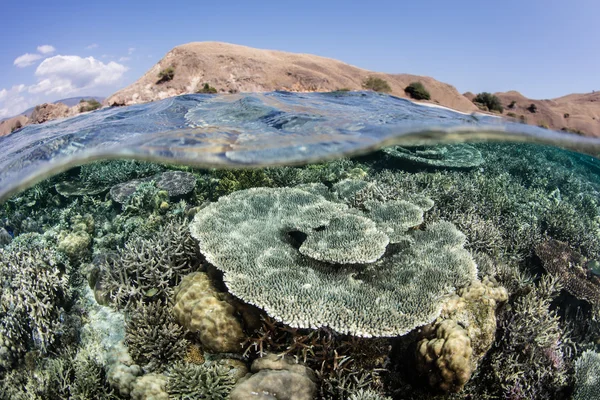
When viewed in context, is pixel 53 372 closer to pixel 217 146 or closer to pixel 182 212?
pixel 182 212

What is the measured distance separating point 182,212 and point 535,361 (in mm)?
7435

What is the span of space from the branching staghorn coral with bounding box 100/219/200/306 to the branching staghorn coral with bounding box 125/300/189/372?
1.54 feet

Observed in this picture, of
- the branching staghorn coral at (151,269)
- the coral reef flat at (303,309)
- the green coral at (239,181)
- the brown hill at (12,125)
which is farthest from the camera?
the brown hill at (12,125)

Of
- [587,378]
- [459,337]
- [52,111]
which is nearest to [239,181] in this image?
[459,337]

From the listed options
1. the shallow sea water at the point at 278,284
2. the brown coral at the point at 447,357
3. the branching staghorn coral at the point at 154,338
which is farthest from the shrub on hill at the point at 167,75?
the brown coral at the point at 447,357

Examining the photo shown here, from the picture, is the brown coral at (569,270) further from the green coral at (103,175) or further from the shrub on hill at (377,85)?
the green coral at (103,175)

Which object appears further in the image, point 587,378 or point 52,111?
point 52,111

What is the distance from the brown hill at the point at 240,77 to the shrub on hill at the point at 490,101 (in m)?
0.81

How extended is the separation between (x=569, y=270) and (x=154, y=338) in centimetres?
785

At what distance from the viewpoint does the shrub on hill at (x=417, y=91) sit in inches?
444

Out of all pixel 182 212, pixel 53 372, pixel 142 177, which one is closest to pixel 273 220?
pixel 182 212

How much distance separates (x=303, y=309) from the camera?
351 cm

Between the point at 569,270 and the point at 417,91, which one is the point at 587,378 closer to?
the point at 569,270

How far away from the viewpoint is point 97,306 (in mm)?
5410
